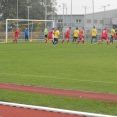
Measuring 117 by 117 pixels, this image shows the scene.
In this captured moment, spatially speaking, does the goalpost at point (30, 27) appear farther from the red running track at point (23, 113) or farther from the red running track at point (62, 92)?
the red running track at point (23, 113)

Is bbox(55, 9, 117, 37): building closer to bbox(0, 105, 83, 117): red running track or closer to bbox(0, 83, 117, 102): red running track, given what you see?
bbox(0, 83, 117, 102): red running track

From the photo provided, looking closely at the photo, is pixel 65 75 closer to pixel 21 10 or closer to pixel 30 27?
pixel 30 27

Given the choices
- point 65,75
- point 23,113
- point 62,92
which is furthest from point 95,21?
point 23,113

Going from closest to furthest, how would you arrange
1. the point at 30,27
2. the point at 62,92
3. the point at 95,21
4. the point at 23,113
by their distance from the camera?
1. the point at 23,113
2. the point at 62,92
3. the point at 30,27
4. the point at 95,21

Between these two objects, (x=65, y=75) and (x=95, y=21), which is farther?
(x=95, y=21)

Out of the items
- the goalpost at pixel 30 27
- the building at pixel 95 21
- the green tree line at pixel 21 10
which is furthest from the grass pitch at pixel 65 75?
the green tree line at pixel 21 10

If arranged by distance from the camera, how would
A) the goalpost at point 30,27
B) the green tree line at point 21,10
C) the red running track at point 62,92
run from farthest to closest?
the green tree line at point 21,10 → the goalpost at point 30,27 → the red running track at point 62,92

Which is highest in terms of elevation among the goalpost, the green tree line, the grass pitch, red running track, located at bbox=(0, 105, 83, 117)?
the green tree line

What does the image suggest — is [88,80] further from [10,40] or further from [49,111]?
[10,40]

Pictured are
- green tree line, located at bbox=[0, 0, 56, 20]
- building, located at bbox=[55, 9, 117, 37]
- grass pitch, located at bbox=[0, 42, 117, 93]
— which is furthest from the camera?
green tree line, located at bbox=[0, 0, 56, 20]

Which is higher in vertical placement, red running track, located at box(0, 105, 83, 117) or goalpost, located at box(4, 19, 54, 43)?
A: goalpost, located at box(4, 19, 54, 43)

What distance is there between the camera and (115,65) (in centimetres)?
1641

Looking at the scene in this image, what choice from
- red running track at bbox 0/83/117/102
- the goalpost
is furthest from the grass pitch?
the goalpost

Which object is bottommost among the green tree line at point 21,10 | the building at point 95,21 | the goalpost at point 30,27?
the goalpost at point 30,27
